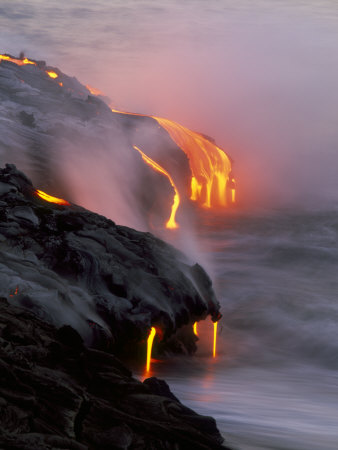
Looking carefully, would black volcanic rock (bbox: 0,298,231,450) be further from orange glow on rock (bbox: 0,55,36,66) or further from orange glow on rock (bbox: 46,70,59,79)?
orange glow on rock (bbox: 46,70,59,79)

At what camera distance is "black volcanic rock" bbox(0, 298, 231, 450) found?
6.23 meters

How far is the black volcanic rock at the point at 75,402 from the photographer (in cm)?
623

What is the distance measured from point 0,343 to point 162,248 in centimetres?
747

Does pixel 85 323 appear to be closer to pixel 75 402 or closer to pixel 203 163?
pixel 75 402

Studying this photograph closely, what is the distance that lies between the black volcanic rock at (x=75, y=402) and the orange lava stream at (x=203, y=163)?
3089cm

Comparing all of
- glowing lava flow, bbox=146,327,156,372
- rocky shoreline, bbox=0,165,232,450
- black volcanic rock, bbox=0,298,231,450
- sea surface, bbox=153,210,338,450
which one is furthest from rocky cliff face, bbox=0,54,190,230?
black volcanic rock, bbox=0,298,231,450

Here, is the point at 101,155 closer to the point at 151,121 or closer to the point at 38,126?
the point at 38,126

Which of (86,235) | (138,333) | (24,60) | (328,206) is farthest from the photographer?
(328,206)

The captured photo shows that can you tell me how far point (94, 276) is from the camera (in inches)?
502

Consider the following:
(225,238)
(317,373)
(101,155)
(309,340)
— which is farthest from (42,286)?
(225,238)

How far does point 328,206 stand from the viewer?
192 feet

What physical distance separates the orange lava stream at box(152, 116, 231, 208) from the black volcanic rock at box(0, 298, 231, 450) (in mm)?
30891

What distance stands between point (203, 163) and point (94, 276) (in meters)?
29.0

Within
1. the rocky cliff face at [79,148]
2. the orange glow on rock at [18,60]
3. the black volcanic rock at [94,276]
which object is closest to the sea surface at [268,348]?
the black volcanic rock at [94,276]
